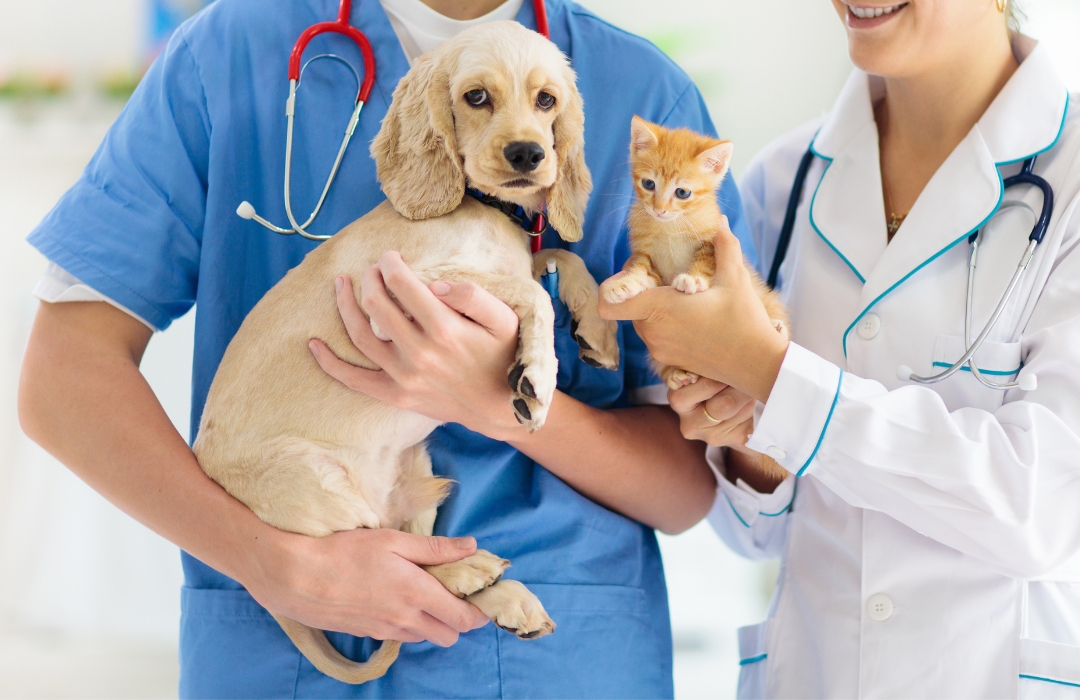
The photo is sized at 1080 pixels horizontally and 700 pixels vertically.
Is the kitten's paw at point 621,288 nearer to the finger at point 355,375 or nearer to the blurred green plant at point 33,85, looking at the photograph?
the finger at point 355,375

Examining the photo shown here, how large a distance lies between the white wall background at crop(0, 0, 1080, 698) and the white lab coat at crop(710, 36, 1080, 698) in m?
1.59

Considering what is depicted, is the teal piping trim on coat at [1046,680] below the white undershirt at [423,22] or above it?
below

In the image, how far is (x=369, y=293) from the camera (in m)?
1.31

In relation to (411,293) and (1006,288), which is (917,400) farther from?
(411,293)

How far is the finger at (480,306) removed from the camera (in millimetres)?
1262

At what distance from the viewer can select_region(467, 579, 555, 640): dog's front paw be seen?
4.43 ft

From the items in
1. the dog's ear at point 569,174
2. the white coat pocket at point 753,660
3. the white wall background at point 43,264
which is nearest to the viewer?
the dog's ear at point 569,174

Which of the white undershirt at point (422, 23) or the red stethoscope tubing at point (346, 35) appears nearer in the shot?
the red stethoscope tubing at point (346, 35)

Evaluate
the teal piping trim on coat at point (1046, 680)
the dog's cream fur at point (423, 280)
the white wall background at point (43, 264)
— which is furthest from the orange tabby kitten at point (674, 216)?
the white wall background at point (43, 264)

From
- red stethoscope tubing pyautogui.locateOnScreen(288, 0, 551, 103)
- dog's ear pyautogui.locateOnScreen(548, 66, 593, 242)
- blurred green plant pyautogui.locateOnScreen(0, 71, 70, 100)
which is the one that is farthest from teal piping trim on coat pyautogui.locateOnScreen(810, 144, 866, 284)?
blurred green plant pyautogui.locateOnScreen(0, 71, 70, 100)

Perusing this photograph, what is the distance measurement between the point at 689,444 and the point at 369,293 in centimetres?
77

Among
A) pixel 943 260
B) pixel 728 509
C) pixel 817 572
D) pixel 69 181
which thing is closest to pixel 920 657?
pixel 817 572

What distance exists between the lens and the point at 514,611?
1.35 metres

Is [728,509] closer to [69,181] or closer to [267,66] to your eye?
[267,66]
